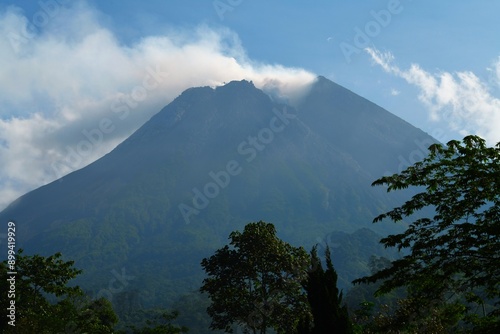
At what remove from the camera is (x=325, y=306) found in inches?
687

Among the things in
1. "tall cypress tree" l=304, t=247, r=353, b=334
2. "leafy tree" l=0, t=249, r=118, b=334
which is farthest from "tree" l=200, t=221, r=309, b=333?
"tall cypress tree" l=304, t=247, r=353, b=334

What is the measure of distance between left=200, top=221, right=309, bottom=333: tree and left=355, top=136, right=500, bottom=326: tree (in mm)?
17451

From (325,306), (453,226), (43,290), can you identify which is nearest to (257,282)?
(325,306)

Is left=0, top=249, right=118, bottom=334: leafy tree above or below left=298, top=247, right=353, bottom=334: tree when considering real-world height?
above

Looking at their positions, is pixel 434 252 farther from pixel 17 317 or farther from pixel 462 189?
pixel 17 317

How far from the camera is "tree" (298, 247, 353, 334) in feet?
55.9

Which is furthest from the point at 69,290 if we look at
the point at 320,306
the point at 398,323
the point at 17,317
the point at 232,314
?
the point at 398,323

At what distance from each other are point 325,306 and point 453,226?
25.4 feet

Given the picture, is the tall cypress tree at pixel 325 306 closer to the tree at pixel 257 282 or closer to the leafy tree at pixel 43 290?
the tree at pixel 257 282

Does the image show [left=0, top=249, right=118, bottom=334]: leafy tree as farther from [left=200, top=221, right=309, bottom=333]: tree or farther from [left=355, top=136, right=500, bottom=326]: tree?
[left=355, top=136, right=500, bottom=326]: tree

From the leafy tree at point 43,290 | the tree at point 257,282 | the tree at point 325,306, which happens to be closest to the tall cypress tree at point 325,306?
the tree at point 325,306

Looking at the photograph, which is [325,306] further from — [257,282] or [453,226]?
[257,282]

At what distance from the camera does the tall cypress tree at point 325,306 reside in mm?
17047

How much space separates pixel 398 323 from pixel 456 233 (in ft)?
9.82
